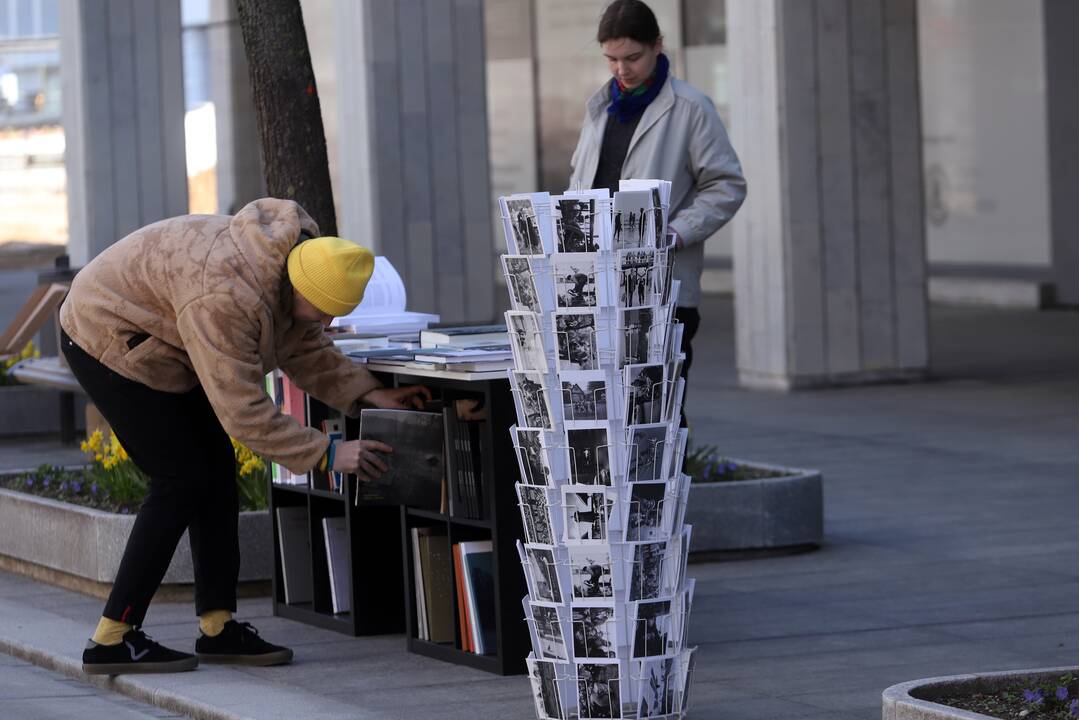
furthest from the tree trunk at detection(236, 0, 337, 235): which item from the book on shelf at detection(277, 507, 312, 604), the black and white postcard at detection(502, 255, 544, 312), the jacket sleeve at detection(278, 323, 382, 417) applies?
the black and white postcard at detection(502, 255, 544, 312)

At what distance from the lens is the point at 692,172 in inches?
279

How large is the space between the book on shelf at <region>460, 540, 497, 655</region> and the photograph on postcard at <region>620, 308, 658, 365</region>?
1234 mm

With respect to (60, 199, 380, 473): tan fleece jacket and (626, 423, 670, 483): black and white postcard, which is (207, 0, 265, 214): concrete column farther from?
(626, 423, 670, 483): black and white postcard

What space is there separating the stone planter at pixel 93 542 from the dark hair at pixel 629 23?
224 centimetres

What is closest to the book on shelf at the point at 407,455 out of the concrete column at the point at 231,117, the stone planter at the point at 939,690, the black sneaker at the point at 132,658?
the black sneaker at the point at 132,658

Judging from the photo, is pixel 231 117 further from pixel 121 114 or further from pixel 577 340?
pixel 577 340

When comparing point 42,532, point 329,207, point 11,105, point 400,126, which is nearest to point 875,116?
point 400,126

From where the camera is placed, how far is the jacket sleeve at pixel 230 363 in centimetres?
575

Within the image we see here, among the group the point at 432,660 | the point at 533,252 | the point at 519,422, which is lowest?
the point at 432,660

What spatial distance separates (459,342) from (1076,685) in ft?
7.81

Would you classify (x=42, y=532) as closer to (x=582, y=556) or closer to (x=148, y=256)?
(x=148, y=256)

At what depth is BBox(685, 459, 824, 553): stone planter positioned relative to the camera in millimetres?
8031

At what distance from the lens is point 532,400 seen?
17.1 ft

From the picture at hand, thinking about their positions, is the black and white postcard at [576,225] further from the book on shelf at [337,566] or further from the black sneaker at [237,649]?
the book on shelf at [337,566]
